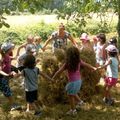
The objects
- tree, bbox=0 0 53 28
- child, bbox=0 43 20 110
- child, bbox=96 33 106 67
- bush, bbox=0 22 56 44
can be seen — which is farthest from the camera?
bush, bbox=0 22 56 44

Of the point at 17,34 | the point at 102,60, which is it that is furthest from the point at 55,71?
the point at 17,34

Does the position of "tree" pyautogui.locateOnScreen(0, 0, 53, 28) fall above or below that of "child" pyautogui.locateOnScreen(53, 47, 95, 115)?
above

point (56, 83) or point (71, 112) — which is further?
point (56, 83)

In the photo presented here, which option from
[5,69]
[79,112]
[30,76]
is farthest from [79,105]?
[5,69]

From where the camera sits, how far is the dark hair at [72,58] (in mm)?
6824

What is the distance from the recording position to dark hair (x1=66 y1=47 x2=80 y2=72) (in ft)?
22.4

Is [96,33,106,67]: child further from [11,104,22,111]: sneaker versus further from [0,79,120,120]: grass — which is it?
[11,104,22,111]: sneaker

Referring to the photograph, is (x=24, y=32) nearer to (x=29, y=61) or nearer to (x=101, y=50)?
(x=101, y=50)

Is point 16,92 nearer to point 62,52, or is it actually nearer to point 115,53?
point 62,52

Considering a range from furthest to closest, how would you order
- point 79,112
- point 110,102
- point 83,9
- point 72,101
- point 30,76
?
point 83,9 < point 110,102 < point 79,112 < point 72,101 < point 30,76

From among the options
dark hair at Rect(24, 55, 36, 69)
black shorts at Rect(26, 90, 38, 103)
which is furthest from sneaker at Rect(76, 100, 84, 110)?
dark hair at Rect(24, 55, 36, 69)

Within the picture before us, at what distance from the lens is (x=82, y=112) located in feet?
24.1

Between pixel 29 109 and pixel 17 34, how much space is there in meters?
18.9

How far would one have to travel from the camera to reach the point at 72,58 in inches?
269
